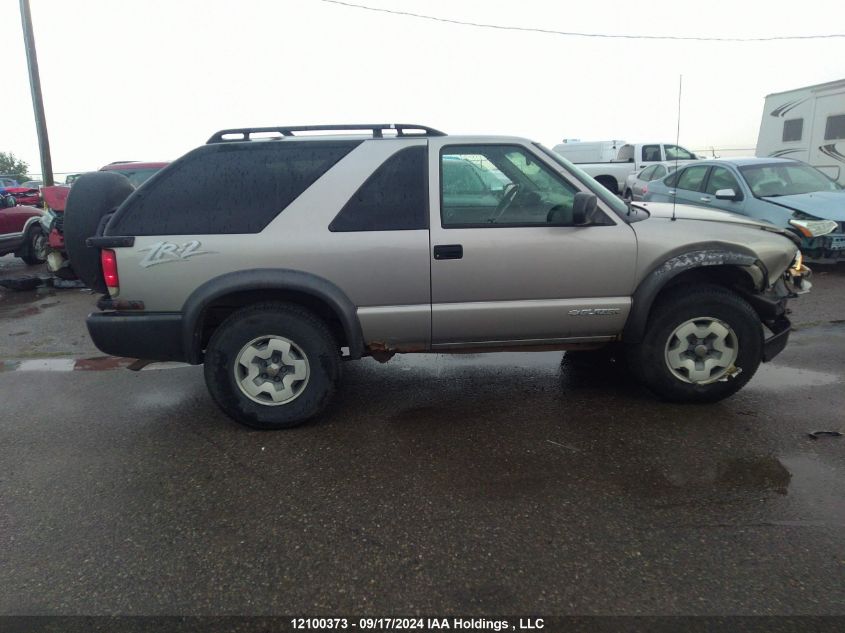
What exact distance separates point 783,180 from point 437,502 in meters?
8.33

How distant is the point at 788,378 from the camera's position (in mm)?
4652

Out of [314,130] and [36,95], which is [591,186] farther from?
[36,95]

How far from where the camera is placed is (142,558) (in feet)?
8.56

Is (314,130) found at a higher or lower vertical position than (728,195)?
higher

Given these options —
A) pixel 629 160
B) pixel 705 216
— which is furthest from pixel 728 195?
pixel 629 160

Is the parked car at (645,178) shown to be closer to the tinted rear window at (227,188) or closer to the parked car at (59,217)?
the parked car at (59,217)

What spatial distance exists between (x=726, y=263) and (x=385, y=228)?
86.5 inches

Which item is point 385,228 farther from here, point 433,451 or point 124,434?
point 124,434

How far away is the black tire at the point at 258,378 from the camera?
3754 mm

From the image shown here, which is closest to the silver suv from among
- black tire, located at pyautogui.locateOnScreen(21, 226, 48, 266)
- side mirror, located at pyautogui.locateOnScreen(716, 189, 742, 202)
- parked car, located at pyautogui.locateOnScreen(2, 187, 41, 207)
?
side mirror, located at pyautogui.locateOnScreen(716, 189, 742, 202)

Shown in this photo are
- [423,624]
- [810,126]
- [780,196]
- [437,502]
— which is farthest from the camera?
[810,126]

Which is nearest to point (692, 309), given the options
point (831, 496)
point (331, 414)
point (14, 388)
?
point (831, 496)

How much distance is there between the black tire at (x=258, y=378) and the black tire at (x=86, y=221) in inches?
36.0

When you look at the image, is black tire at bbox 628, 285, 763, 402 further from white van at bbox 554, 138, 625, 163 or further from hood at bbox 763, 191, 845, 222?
white van at bbox 554, 138, 625, 163
